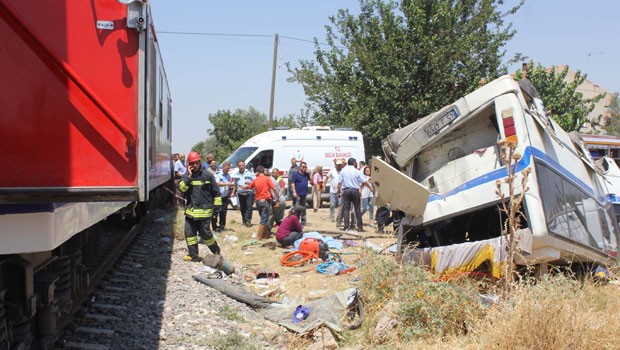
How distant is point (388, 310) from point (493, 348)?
164cm

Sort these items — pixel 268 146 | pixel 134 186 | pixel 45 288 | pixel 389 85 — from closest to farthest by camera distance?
pixel 134 186, pixel 45 288, pixel 268 146, pixel 389 85

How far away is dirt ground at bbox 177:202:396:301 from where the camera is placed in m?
8.57

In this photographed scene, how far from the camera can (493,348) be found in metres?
4.72

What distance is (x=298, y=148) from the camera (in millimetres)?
20047

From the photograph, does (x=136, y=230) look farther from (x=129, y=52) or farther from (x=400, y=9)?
(x=400, y=9)

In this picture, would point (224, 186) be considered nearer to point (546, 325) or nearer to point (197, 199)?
point (197, 199)

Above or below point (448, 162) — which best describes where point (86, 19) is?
above

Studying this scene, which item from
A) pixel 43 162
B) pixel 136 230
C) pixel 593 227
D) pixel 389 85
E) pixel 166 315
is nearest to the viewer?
pixel 43 162

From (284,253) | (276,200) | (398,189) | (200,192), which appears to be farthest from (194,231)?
(276,200)

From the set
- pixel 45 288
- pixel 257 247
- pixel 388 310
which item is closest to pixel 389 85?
pixel 257 247

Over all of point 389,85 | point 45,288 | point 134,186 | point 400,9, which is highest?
point 400,9

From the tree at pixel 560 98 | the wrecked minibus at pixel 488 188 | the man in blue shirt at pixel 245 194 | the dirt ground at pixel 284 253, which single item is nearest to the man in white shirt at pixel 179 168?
the dirt ground at pixel 284 253

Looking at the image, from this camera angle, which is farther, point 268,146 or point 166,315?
point 268,146

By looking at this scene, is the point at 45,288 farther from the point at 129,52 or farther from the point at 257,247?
the point at 257,247
